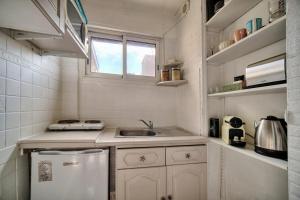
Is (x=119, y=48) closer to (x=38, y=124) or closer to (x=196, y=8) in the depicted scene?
(x=196, y=8)

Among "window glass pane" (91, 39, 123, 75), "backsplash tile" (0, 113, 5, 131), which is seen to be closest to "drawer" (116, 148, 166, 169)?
"backsplash tile" (0, 113, 5, 131)

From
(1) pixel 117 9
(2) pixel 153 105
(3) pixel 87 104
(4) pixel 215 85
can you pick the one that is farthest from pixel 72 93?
(4) pixel 215 85

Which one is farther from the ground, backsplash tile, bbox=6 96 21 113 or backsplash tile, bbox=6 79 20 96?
backsplash tile, bbox=6 79 20 96

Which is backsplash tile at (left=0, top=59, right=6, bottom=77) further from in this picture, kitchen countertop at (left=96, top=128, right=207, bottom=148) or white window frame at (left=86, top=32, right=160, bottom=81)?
white window frame at (left=86, top=32, right=160, bottom=81)

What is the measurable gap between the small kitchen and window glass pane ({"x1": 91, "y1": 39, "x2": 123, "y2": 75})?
0.01 metres

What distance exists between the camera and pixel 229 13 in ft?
4.15

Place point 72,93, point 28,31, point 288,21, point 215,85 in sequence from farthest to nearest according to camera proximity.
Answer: point 72,93
point 215,85
point 28,31
point 288,21

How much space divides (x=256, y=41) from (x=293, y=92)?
51cm

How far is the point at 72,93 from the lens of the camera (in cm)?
177

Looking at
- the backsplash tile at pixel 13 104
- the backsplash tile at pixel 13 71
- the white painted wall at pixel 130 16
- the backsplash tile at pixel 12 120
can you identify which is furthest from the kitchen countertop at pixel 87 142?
the white painted wall at pixel 130 16

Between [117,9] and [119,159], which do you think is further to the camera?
[117,9]

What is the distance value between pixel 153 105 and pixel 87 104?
33.6 inches

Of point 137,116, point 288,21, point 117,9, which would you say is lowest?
→ point 137,116

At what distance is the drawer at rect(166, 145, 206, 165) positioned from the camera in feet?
4.27
